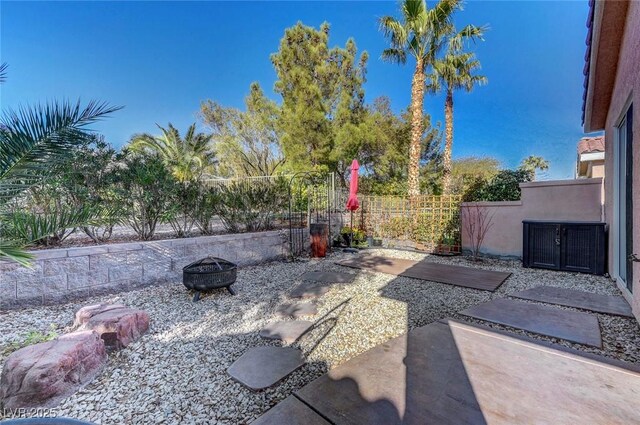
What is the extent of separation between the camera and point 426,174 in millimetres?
20297

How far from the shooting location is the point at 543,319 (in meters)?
3.20

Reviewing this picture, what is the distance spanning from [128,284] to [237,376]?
329cm

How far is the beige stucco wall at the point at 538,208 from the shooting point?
577 cm

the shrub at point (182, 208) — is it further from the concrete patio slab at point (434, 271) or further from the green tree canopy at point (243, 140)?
the green tree canopy at point (243, 140)

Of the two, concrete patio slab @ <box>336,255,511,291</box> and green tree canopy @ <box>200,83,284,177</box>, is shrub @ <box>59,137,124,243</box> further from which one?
green tree canopy @ <box>200,83,284,177</box>

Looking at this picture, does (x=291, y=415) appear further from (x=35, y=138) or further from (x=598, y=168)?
(x=598, y=168)

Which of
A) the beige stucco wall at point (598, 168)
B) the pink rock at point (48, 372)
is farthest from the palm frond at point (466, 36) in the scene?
the pink rock at point (48, 372)

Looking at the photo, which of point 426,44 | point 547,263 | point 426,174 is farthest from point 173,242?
point 426,174

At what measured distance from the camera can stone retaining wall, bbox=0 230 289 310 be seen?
3.65 m

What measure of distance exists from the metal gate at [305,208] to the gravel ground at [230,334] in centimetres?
210

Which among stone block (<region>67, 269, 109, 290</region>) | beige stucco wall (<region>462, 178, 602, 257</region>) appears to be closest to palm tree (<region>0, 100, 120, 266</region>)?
stone block (<region>67, 269, 109, 290</region>)

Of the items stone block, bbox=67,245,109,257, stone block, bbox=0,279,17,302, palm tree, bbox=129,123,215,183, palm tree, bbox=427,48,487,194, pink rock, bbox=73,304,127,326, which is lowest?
pink rock, bbox=73,304,127,326

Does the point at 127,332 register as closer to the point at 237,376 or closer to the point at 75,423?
the point at 237,376

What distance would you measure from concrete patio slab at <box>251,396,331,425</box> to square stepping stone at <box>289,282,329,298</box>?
2.50 m
